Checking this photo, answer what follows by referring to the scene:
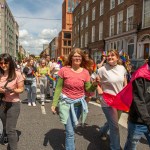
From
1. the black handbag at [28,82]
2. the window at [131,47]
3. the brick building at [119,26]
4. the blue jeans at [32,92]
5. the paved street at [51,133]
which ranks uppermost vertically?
the brick building at [119,26]

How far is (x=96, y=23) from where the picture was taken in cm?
3095

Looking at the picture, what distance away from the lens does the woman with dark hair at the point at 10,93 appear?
123 inches

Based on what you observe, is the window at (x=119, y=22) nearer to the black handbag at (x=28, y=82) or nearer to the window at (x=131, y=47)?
the window at (x=131, y=47)

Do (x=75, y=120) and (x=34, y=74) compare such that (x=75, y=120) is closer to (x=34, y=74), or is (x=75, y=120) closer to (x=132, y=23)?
(x=34, y=74)

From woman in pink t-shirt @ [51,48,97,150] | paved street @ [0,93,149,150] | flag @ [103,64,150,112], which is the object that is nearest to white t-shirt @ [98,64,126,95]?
woman in pink t-shirt @ [51,48,97,150]

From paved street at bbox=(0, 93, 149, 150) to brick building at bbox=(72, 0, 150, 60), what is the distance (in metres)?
14.4

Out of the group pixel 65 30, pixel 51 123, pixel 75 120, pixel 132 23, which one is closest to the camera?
pixel 75 120

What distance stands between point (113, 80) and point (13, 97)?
165 cm

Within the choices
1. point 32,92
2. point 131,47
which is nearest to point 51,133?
point 32,92

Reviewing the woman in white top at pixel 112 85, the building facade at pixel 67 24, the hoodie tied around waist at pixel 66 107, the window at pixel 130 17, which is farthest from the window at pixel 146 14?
the building facade at pixel 67 24

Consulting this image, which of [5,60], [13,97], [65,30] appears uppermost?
[65,30]

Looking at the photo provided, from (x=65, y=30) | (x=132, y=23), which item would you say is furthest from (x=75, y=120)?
(x=65, y=30)

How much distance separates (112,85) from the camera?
3.31 meters

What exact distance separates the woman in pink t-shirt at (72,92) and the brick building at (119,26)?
16.0 m
